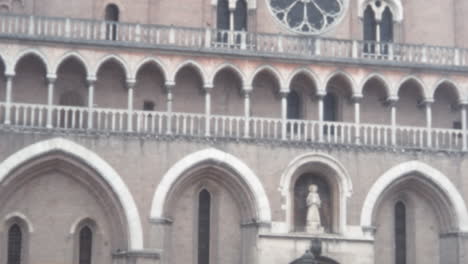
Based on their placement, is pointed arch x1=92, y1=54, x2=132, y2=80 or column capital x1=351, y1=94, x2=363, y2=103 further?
column capital x1=351, y1=94, x2=363, y2=103

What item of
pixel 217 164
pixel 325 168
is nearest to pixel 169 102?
pixel 217 164

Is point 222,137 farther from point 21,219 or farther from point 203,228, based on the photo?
point 21,219

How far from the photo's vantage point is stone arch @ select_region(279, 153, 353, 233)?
32.5 metres

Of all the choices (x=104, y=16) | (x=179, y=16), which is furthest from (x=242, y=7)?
(x=104, y=16)

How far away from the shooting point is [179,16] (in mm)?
34375

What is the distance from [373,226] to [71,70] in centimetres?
972

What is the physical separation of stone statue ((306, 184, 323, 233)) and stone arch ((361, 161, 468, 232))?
128 centimetres

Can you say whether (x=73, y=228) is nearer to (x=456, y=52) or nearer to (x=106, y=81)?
(x=106, y=81)

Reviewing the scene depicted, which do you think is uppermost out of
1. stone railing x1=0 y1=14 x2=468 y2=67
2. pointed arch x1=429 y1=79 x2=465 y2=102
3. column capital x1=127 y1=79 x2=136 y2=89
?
stone railing x1=0 y1=14 x2=468 y2=67

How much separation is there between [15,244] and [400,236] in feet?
36.9

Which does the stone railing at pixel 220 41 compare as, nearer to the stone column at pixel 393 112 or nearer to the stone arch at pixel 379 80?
the stone arch at pixel 379 80

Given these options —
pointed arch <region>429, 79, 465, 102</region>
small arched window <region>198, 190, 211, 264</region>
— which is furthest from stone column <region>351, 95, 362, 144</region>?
small arched window <region>198, 190, 211, 264</region>

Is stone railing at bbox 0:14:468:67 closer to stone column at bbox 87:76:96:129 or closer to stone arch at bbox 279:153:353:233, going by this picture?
stone column at bbox 87:76:96:129

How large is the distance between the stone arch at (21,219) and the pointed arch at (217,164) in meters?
3.36
